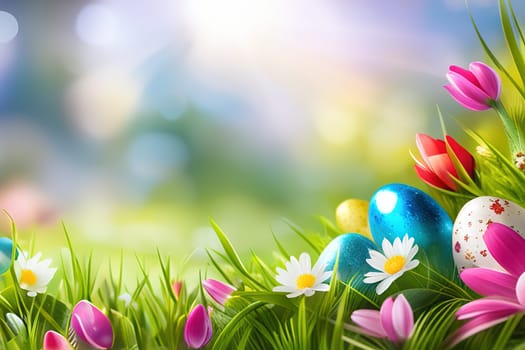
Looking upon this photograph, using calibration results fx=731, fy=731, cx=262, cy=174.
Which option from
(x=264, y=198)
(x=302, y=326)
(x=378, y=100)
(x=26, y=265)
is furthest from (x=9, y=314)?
(x=378, y=100)

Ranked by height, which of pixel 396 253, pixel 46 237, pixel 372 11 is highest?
pixel 372 11

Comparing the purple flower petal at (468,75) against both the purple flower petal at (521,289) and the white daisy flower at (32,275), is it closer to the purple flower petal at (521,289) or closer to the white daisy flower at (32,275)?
the purple flower petal at (521,289)

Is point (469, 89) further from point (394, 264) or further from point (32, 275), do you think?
point (32, 275)

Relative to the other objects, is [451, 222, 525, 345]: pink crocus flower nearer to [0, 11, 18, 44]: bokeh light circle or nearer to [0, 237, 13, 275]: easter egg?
[0, 237, 13, 275]: easter egg

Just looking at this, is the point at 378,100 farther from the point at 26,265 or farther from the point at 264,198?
the point at 26,265

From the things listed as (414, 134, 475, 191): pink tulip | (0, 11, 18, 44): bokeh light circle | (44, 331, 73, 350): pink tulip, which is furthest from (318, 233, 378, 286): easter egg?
(0, 11, 18, 44): bokeh light circle

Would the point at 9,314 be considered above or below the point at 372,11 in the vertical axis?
below
